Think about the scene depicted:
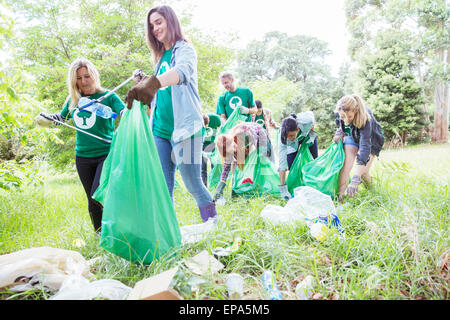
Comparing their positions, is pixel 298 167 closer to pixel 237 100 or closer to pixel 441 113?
pixel 237 100

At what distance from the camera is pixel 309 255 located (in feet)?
4.82

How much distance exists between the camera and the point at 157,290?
1022 millimetres

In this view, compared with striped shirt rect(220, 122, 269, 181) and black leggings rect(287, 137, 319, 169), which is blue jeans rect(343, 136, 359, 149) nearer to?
black leggings rect(287, 137, 319, 169)

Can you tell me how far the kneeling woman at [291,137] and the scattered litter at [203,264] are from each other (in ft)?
4.54

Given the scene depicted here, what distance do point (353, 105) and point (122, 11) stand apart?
5129mm

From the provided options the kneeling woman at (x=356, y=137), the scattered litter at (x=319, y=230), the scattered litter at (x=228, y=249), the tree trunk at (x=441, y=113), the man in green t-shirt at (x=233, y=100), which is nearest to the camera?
the scattered litter at (x=228, y=249)

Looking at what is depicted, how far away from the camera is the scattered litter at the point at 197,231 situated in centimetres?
164

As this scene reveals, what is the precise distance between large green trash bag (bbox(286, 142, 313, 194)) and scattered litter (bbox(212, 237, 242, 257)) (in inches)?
54.7

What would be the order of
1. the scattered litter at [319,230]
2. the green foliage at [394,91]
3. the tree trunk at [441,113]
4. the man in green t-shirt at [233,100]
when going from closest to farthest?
the scattered litter at [319,230]
the man in green t-shirt at [233,100]
the green foliage at [394,91]
the tree trunk at [441,113]

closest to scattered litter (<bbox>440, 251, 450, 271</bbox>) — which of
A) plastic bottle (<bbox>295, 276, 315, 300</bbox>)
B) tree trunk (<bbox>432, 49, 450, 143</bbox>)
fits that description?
plastic bottle (<bbox>295, 276, 315, 300</bbox>)

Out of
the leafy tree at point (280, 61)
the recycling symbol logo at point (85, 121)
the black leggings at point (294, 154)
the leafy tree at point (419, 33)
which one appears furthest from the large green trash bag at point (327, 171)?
the leafy tree at point (280, 61)

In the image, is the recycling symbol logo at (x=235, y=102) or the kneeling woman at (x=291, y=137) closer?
the kneeling woman at (x=291, y=137)

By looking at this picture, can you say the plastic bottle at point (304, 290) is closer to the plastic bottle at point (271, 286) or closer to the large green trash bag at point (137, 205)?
the plastic bottle at point (271, 286)

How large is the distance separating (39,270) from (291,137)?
225 centimetres
